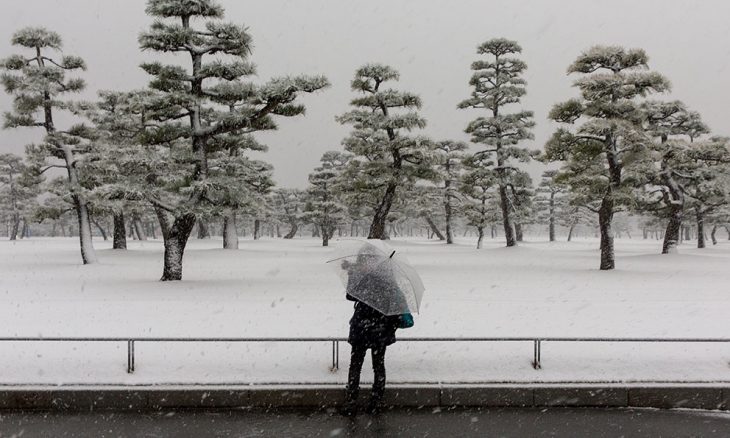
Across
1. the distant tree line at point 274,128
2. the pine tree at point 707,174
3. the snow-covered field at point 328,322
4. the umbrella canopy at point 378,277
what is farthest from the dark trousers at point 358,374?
the pine tree at point 707,174

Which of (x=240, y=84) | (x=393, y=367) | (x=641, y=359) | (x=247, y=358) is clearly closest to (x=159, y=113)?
(x=240, y=84)

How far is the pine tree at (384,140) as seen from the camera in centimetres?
2653

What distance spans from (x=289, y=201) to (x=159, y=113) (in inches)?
2331

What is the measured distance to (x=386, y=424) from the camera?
18.6 ft

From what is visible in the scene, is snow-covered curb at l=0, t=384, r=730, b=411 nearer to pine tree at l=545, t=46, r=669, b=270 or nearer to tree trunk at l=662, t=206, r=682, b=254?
pine tree at l=545, t=46, r=669, b=270

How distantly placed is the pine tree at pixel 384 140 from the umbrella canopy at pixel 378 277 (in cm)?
2038

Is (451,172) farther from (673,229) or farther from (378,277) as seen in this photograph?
(378,277)

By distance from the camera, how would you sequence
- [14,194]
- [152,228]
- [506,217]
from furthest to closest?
1. [152,228]
2. [14,194]
3. [506,217]

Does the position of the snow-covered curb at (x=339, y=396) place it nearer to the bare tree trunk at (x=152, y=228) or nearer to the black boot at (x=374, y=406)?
the black boot at (x=374, y=406)

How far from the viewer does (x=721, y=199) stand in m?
35.3

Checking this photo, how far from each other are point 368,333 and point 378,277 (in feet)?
1.90

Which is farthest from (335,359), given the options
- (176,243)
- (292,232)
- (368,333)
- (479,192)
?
(292,232)

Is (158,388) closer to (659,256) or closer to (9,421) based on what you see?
(9,421)

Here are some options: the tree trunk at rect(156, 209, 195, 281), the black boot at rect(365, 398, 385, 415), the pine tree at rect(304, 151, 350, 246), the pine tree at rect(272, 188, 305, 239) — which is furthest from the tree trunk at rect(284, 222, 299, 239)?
the black boot at rect(365, 398, 385, 415)
